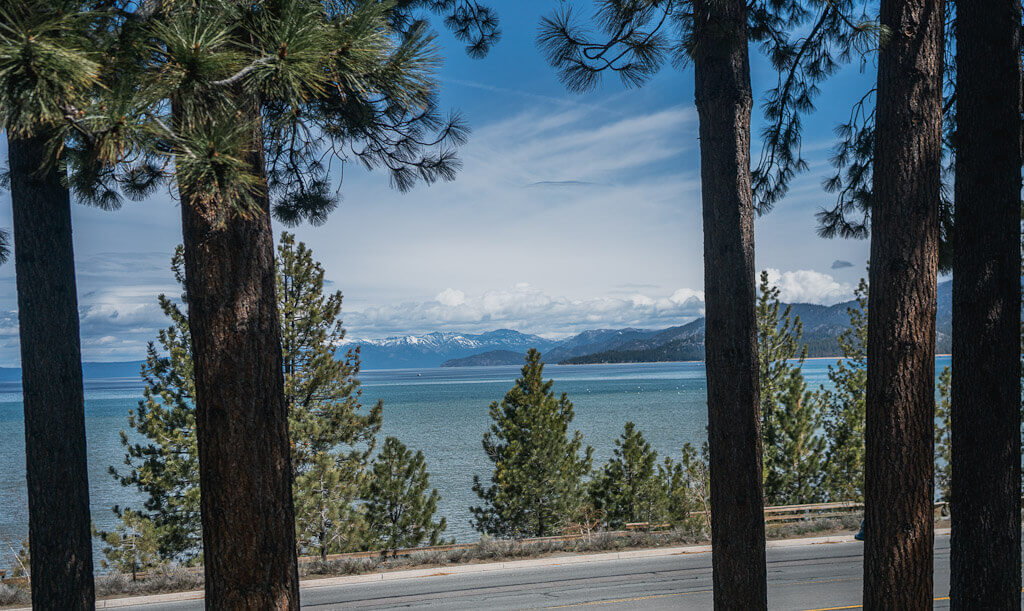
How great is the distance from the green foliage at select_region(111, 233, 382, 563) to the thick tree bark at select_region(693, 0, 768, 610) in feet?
52.0

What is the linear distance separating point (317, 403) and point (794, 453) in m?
18.0

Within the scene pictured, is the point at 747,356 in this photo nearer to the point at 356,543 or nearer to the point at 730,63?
the point at 730,63

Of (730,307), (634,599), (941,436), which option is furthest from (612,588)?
(941,436)

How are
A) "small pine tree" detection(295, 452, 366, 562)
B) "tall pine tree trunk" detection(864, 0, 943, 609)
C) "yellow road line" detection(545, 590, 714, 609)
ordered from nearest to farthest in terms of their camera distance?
"tall pine tree trunk" detection(864, 0, 943, 609) < "yellow road line" detection(545, 590, 714, 609) < "small pine tree" detection(295, 452, 366, 562)

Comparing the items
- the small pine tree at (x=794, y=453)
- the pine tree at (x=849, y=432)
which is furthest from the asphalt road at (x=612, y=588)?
the pine tree at (x=849, y=432)

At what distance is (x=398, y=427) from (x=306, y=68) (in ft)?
289

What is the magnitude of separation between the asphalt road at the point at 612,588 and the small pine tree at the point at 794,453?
42.3ft

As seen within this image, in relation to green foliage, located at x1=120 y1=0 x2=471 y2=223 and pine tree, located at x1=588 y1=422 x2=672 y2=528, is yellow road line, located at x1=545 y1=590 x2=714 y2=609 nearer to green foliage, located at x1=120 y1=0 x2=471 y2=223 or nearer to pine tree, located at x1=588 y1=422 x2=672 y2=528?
green foliage, located at x1=120 y1=0 x2=471 y2=223

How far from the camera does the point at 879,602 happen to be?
163 inches

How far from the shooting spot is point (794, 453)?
2647 centimetres

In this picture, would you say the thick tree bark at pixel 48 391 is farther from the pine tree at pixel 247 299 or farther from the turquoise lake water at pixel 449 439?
the turquoise lake water at pixel 449 439

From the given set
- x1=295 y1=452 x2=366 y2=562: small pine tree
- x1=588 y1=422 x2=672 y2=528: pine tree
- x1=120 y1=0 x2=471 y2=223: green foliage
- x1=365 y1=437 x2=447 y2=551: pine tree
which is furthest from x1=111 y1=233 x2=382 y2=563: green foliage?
x1=120 y1=0 x2=471 y2=223: green foliage

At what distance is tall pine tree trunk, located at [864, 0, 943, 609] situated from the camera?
413cm

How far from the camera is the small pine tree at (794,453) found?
1030 inches
